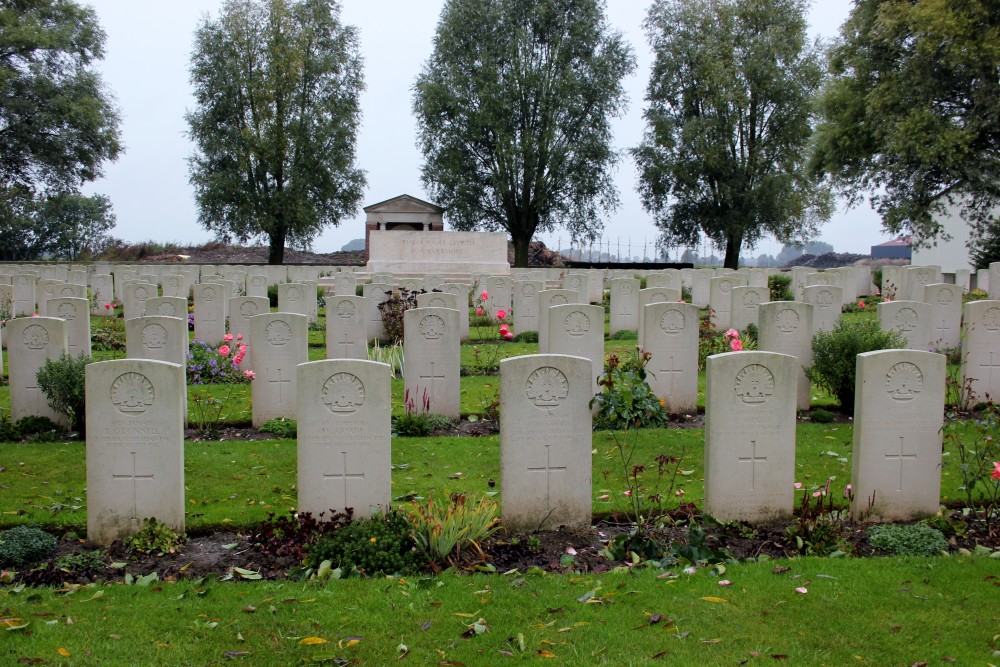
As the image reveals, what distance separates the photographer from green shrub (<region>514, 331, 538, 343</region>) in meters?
15.8

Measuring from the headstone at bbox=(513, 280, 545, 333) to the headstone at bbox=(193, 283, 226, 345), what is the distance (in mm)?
5319

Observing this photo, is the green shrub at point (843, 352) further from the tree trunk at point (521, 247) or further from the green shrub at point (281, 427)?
the tree trunk at point (521, 247)

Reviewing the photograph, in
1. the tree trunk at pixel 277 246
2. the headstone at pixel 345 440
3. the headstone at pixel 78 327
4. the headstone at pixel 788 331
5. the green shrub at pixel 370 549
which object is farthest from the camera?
the tree trunk at pixel 277 246

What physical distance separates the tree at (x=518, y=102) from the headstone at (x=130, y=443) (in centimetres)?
2968

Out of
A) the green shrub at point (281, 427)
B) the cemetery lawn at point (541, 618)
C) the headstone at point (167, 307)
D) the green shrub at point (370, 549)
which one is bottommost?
the cemetery lawn at point (541, 618)

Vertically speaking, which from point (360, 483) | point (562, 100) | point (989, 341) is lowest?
point (360, 483)

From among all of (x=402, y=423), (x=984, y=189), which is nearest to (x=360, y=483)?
(x=402, y=423)

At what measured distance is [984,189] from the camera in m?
20.3

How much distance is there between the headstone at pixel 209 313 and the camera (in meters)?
14.6

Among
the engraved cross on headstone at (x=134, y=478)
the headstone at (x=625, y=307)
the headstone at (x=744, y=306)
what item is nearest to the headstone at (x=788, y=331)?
the headstone at (x=744, y=306)

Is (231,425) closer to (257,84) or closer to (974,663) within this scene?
(974,663)

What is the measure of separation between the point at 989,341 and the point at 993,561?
5.35 m

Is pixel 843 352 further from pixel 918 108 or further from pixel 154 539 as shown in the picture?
pixel 918 108

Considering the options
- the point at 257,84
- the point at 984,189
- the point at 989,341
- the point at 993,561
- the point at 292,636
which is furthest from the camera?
the point at 257,84
